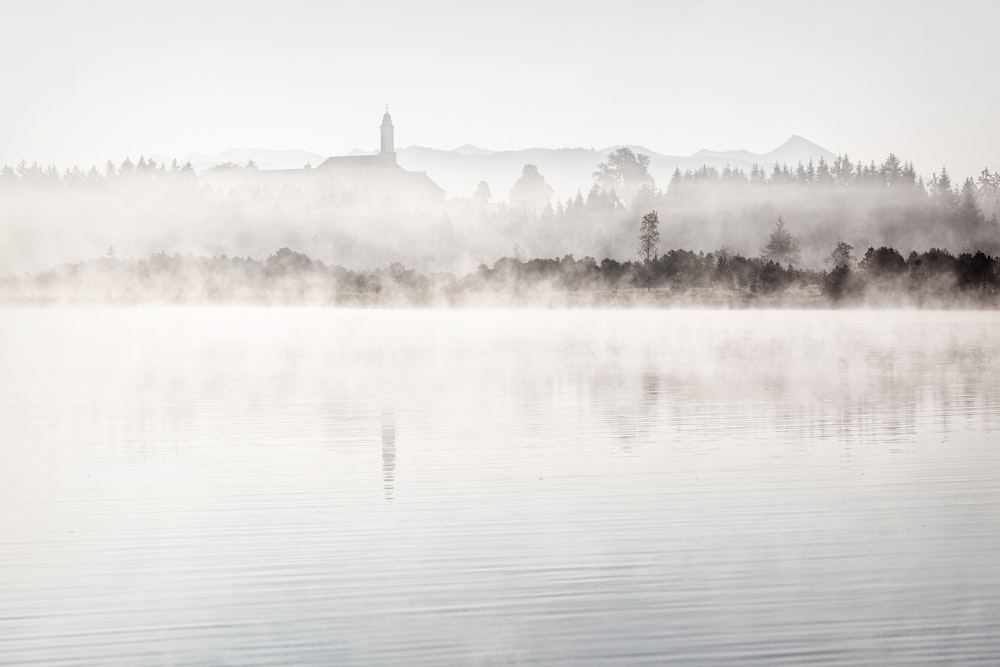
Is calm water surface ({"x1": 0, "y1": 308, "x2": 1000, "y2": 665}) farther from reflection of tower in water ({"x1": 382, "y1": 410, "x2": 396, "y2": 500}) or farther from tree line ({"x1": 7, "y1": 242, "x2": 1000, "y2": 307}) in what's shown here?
tree line ({"x1": 7, "y1": 242, "x2": 1000, "y2": 307})

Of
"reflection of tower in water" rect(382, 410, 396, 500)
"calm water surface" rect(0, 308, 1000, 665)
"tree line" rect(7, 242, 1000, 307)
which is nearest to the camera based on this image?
"calm water surface" rect(0, 308, 1000, 665)

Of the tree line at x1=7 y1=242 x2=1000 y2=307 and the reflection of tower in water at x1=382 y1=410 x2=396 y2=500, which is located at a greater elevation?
the tree line at x1=7 y1=242 x2=1000 y2=307

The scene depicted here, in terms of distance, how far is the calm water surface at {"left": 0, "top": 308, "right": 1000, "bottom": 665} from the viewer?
1139 cm

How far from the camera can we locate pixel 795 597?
500 inches

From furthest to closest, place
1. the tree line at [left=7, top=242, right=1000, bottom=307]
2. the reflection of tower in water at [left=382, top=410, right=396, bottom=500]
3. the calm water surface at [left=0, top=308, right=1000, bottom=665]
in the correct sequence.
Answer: the tree line at [left=7, top=242, right=1000, bottom=307], the reflection of tower in water at [left=382, top=410, right=396, bottom=500], the calm water surface at [left=0, top=308, right=1000, bottom=665]

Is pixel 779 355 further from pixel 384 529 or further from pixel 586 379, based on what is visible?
pixel 384 529

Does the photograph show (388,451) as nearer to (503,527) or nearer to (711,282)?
(503,527)

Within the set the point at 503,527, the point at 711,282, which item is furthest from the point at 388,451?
the point at 711,282

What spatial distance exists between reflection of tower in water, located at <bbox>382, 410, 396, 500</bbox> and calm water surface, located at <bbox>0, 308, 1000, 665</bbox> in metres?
0.07

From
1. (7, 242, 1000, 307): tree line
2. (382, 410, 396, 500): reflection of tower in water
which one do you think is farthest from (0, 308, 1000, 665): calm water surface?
(7, 242, 1000, 307): tree line

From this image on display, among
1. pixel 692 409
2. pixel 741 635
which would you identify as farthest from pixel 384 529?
pixel 692 409

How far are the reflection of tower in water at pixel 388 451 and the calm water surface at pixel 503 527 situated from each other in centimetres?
7

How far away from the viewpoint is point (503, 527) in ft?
53.6

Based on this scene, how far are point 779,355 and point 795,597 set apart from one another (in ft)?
158
